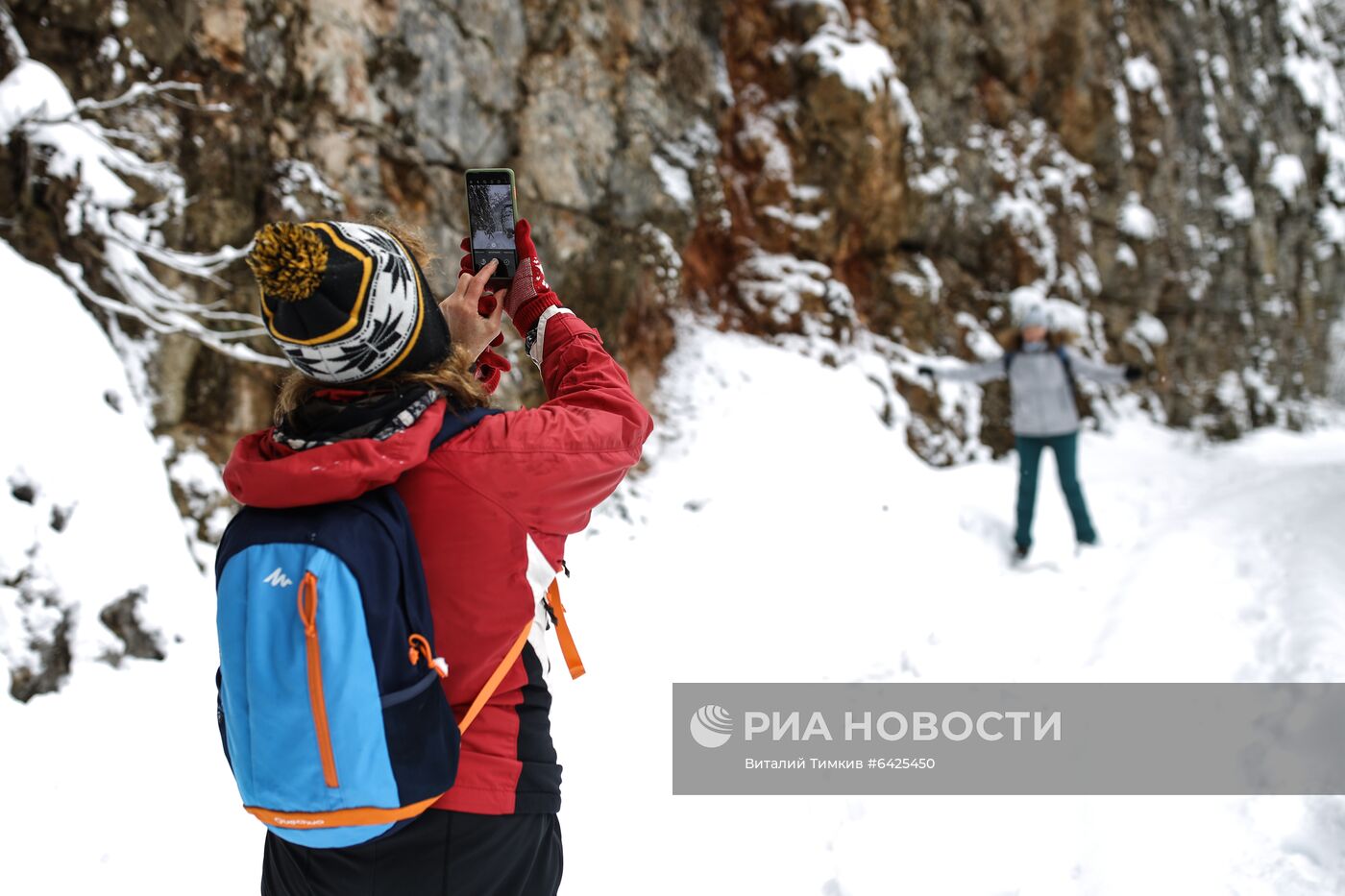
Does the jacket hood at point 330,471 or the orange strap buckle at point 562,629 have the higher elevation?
the jacket hood at point 330,471

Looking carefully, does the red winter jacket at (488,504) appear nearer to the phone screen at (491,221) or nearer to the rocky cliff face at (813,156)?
→ the phone screen at (491,221)

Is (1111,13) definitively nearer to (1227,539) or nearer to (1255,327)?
(1255,327)

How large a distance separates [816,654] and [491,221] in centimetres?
354

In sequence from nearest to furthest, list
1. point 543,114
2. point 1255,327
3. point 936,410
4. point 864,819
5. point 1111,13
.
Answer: point 864,819, point 543,114, point 936,410, point 1111,13, point 1255,327

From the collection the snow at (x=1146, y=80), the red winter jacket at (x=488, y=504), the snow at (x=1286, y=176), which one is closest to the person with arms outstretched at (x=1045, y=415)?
the red winter jacket at (x=488, y=504)

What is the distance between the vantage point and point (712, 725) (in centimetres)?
385

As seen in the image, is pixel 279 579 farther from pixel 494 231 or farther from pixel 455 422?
pixel 494 231

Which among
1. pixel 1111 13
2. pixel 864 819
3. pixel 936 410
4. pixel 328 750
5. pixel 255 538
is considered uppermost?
pixel 1111 13

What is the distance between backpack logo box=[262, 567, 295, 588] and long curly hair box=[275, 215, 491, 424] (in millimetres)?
322

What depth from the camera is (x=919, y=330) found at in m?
10.4

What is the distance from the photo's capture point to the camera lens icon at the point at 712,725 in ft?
12.3

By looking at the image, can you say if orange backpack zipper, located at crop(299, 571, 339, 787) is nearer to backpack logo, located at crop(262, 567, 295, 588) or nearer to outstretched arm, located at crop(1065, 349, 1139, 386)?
backpack logo, located at crop(262, 567, 295, 588)

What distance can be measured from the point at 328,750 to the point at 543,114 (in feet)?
22.1

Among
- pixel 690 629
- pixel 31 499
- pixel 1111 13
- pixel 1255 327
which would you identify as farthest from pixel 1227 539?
pixel 1255 327
